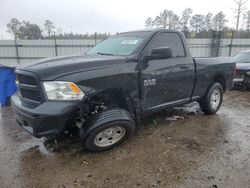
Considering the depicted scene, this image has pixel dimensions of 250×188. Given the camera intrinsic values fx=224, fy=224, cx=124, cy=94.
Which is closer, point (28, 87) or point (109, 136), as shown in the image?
point (28, 87)

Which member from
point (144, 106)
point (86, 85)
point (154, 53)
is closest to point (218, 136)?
point (144, 106)

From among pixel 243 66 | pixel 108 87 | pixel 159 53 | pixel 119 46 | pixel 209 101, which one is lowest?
pixel 209 101

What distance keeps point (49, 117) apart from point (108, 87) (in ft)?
2.99

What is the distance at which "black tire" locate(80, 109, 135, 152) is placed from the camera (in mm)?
3156

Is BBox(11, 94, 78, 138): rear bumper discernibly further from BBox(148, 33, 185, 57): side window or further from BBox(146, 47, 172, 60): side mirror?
BBox(148, 33, 185, 57): side window

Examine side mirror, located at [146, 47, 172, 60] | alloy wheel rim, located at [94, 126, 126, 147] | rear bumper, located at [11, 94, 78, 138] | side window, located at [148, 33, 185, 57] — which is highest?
side window, located at [148, 33, 185, 57]

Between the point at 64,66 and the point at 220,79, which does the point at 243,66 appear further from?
Result: the point at 64,66

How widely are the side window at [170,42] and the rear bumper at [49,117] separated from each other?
1.86 meters

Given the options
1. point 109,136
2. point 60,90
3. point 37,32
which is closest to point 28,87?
point 60,90

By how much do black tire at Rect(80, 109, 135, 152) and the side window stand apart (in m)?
1.35

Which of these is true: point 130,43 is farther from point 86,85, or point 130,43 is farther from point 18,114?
point 18,114

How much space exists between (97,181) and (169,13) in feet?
111

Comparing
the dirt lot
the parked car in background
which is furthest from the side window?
the parked car in background

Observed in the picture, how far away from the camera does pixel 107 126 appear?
324cm
